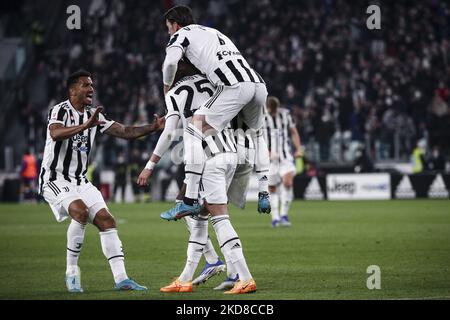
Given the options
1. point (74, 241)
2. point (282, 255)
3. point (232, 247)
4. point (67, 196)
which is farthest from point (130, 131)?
point (282, 255)

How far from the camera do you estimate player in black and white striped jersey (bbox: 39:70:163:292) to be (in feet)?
32.6

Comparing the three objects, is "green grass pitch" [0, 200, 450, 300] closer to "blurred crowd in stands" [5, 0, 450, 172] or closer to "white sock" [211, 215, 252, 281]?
"white sock" [211, 215, 252, 281]

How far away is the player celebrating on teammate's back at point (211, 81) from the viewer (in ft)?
30.3

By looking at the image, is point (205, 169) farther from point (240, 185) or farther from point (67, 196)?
point (67, 196)

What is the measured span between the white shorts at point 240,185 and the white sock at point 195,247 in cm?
39

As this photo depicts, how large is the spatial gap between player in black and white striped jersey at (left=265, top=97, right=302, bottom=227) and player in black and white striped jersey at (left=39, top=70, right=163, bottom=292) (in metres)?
9.63

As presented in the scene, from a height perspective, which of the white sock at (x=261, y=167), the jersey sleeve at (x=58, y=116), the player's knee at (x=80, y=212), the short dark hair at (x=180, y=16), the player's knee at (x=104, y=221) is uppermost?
the short dark hair at (x=180, y=16)

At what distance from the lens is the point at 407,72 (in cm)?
3444

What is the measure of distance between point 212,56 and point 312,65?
26.7m

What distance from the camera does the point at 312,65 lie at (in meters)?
35.7

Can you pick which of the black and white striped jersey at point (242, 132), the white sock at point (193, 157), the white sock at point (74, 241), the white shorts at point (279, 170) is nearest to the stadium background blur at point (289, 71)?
the white shorts at point (279, 170)

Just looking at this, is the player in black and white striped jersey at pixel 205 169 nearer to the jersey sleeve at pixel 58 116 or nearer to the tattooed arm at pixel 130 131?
the tattooed arm at pixel 130 131

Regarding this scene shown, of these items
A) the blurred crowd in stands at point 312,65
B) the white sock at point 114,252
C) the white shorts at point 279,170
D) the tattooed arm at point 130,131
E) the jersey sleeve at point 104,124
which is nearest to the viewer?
the white sock at point 114,252
